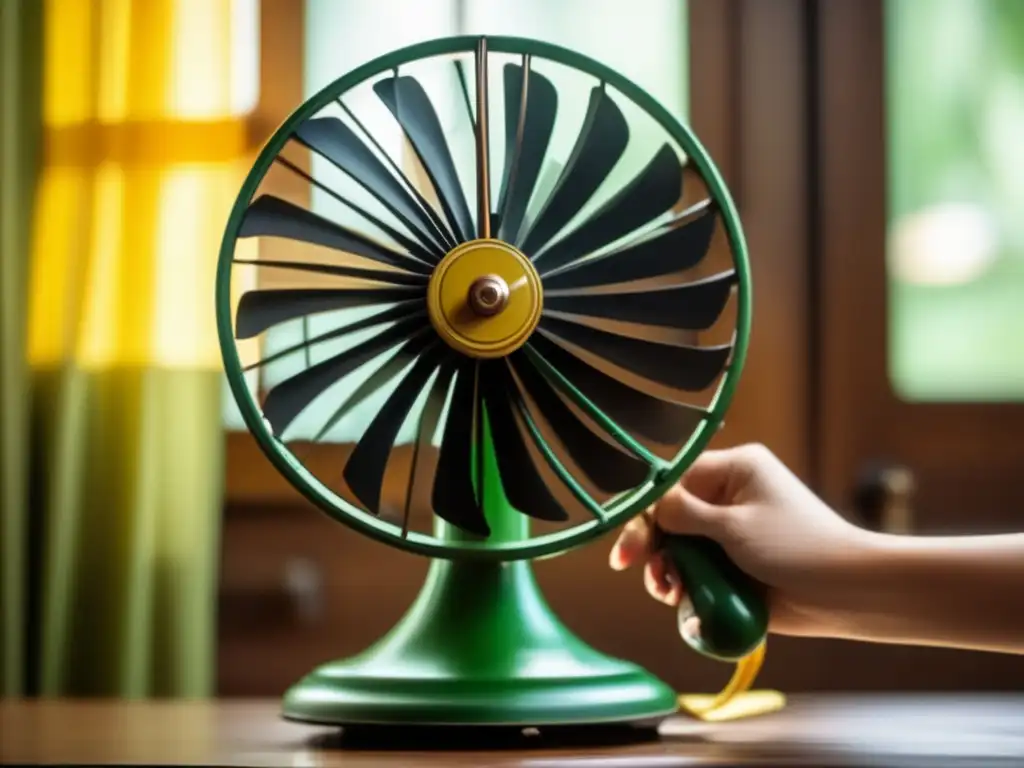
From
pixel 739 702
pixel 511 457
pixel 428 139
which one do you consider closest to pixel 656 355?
pixel 511 457

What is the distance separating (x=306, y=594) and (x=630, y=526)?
2.20ft

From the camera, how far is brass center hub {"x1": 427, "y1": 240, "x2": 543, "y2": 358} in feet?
3.08

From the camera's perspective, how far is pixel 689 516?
100 cm

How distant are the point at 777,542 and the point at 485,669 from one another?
24 centimetres

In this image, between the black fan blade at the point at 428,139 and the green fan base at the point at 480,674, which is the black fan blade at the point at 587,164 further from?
the green fan base at the point at 480,674

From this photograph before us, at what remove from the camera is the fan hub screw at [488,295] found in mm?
924

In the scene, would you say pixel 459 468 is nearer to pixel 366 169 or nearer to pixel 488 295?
pixel 488 295

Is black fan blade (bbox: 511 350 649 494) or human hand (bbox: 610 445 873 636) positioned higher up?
black fan blade (bbox: 511 350 649 494)

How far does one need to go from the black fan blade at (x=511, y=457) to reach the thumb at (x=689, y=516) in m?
0.10

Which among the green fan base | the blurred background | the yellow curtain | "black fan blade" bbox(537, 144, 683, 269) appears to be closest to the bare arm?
the green fan base

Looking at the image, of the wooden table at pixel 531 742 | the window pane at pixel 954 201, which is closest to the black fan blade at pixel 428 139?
the wooden table at pixel 531 742

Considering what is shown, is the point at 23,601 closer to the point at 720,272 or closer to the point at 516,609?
the point at 516,609

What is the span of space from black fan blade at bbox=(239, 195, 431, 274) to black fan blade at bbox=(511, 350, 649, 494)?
11 cm

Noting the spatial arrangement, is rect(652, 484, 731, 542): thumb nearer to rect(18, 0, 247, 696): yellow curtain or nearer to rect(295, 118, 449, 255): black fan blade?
rect(295, 118, 449, 255): black fan blade
